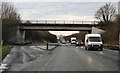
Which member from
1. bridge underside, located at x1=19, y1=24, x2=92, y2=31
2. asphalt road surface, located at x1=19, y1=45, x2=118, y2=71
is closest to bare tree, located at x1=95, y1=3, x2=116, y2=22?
bridge underside, located at x1=19, y1=24, x2=92, y2=31

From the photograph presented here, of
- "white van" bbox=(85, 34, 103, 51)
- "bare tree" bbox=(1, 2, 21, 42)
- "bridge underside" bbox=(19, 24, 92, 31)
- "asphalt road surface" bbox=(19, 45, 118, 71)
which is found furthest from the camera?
"bridge underside" bbox=(19, 24, 92, 31)

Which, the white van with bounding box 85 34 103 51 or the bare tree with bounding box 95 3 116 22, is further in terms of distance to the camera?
the bare tree with bounding box 95 3 116 22

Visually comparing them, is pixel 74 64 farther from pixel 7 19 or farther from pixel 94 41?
pixel 7 19

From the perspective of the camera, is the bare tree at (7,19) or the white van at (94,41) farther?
the bare tree at (7,19)

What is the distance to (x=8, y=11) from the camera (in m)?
82.1

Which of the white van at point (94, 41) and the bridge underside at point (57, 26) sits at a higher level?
the bridge underside at point (57, 26)

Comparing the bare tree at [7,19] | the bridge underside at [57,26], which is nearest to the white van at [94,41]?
the bare tree at [7,19]

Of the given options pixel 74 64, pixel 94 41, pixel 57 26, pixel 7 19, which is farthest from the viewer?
pixel 57 26

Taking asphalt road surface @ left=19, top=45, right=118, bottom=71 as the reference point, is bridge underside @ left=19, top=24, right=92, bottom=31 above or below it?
above

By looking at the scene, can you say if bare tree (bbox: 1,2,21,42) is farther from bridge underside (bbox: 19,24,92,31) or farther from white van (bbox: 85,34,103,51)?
white van (bbox: 85,34,103,51)

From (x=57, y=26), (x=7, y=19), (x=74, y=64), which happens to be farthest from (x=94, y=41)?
(x=57, y=26)

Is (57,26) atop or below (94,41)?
atop

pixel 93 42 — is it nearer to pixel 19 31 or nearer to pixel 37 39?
pixel 19 31

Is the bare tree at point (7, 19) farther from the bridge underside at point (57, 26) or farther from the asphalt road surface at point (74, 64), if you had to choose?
the asphalt road surface at point (74, 64)
